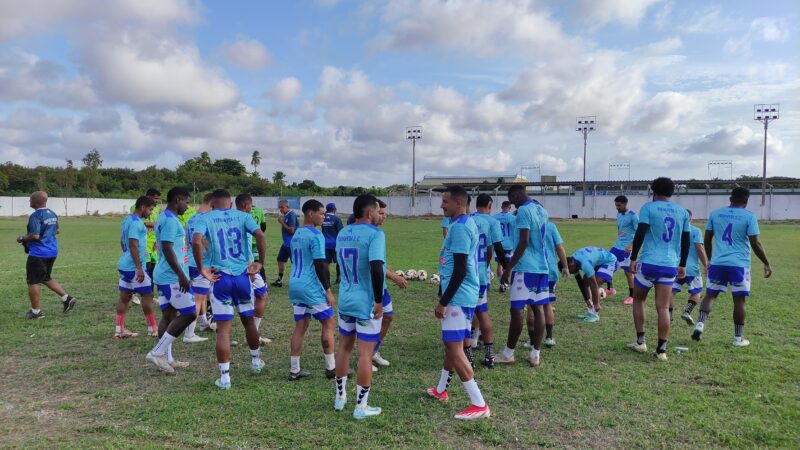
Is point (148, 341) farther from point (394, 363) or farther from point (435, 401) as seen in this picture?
point (435, 401)

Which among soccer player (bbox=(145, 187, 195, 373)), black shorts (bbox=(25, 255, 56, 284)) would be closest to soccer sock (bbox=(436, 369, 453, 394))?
soccer player (bbox=(145, 187, 195, 373))

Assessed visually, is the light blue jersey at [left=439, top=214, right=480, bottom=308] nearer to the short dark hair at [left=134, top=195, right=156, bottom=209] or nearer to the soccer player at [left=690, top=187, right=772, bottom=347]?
the soccer player at [left=690, top=187, right=772, bottom=347]

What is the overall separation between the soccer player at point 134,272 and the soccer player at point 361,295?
4003 mm

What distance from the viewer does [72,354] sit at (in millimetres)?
6637

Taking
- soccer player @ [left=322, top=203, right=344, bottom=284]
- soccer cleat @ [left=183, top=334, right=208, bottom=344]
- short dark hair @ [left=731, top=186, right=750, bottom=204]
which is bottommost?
soccer cleat @ [left=183, top=334, right=208, bottom=344]

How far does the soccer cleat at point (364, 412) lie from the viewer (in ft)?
15.0

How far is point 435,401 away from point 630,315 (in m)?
5.51

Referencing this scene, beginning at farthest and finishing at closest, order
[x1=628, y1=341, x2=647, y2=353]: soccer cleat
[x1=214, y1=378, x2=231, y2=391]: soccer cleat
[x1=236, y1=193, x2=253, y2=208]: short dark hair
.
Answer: [x1=236, y1=193, x2=253, y2=208]: short dark hair, [x1=628, y1=341, x2=647, y2=353]: soccer cleat, [x1=214, y1=378, x2=231, y2=391]: soccer cleat

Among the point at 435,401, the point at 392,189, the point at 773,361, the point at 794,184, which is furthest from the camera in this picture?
the point at 392,189

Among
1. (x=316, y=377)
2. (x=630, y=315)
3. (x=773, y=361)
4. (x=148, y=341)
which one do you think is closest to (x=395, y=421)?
(x=316, y=377)

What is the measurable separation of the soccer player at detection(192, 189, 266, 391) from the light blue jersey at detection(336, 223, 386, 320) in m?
1.53

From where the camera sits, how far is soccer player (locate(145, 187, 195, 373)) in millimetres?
5832

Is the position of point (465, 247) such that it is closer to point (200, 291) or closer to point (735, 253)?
point (200, 291)

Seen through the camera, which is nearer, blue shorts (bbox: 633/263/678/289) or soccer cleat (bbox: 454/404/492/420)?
soccer cleat (bbox: 454/404/492/420)
